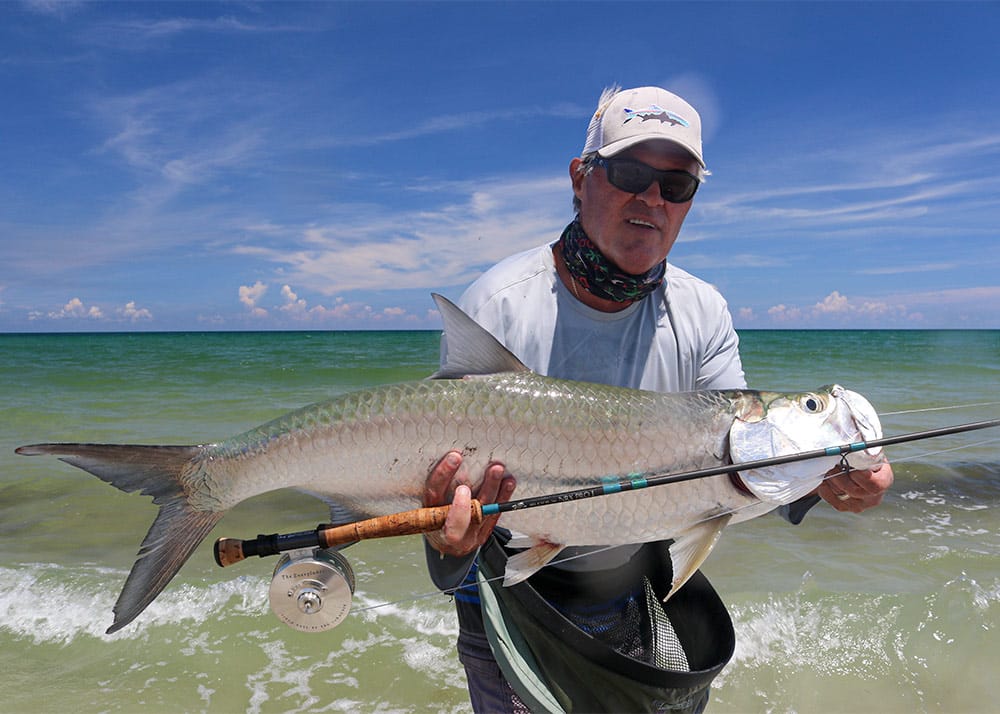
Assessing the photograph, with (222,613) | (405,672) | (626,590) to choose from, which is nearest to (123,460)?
(626,590)

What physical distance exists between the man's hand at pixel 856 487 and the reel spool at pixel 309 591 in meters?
1.59

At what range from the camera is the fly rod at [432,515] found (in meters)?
2.06

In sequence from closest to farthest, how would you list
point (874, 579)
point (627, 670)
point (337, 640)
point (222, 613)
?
1. point (627, 670)
2. point (337, 640)
3. point (222, 613)
4. point (874, 579)

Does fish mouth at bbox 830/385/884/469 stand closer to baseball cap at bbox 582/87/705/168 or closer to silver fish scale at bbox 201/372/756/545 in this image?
silver fish scale at bbox 201/372/756/545

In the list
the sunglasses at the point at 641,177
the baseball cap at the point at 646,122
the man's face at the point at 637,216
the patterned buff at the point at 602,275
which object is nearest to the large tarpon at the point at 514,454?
the patterned buff at the point at 602,275

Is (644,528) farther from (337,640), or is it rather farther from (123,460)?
(337,640)

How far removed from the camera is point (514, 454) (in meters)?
2.14

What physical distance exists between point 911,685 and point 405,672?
284 centimetres

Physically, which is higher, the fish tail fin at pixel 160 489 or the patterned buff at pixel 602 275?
the patterned buff at pixel 602 275

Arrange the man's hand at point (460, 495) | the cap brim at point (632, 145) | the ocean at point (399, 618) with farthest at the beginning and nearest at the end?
the ocean at point (399, 618)
the cap brim at point (632, 145)
the man's hand at point (460, 495)

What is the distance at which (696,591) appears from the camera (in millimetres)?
2633

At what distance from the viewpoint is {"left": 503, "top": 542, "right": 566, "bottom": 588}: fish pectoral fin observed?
2109 millimetres

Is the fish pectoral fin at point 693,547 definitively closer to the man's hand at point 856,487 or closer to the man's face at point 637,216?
the man's hand at point 856,487

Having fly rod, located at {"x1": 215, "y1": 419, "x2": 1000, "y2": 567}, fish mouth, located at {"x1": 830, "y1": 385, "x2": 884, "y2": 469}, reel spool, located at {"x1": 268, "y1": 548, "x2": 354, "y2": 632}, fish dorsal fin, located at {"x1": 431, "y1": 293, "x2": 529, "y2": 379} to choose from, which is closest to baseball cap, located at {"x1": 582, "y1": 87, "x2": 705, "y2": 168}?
fish dorsal fin, located at {"x1": 431, "y1": 293, "x2": 529, "y2": 379}
